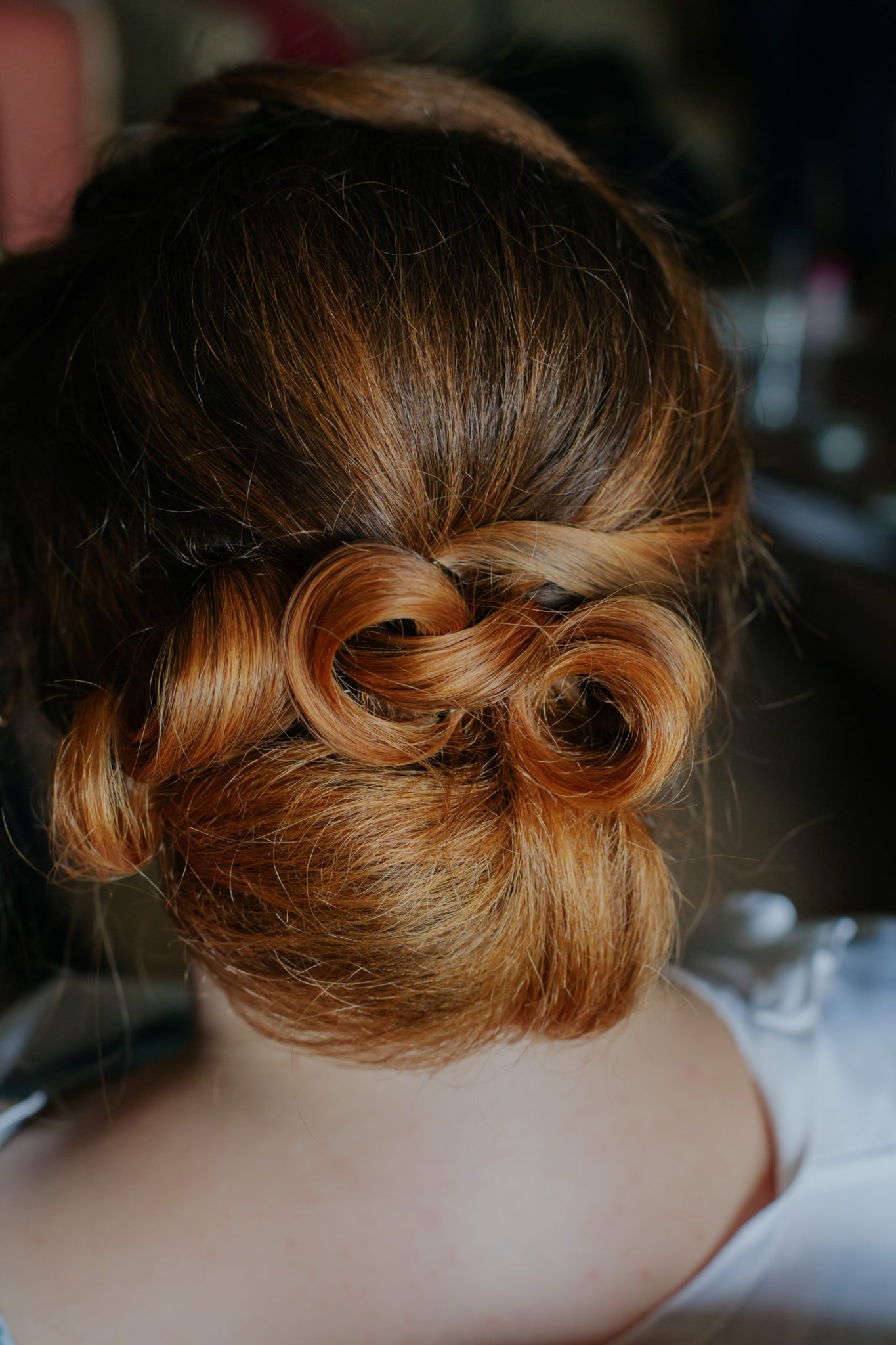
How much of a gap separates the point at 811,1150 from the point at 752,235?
2.81 meters

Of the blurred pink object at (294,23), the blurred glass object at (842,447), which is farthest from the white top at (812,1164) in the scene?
the blurred pink object at (294,23)

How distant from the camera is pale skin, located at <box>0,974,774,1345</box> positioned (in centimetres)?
54

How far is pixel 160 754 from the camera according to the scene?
1.44 ft

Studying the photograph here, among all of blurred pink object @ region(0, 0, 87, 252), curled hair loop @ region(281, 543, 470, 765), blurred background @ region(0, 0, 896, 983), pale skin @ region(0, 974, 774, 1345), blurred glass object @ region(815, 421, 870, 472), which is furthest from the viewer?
blurred glass object @ region(815, 421, 870, 472)

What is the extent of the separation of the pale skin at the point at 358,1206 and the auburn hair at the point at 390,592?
93 millimetres

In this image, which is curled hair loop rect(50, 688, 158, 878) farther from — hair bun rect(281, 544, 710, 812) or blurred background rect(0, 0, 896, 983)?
blurred background rect(0, 0, 896, 983)

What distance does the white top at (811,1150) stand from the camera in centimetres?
60

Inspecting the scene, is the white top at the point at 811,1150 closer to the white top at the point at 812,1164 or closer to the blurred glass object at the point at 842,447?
the white top at the point at 812,1164

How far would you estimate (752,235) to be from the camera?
276 centimetres

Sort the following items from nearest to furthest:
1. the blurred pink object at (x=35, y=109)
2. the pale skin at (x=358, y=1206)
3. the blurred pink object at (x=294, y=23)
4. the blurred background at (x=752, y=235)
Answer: the pale skin at (x=358, y=1206) → the blurred background at (x=752, y=235) → the blurred pink object at (x=35, y=109) → the blurred pink object at (x=294, y=23)

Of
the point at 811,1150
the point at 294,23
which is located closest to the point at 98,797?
the point at 811,1150

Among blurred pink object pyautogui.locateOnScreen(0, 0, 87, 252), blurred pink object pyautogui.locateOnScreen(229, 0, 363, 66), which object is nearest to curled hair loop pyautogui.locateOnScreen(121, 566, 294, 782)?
blurred pink object pyautogui.locateOnScreen(0, 0, 87, 252)

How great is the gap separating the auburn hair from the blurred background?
26 cm

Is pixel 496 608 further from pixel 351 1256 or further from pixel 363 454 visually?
pixel 351 1256
